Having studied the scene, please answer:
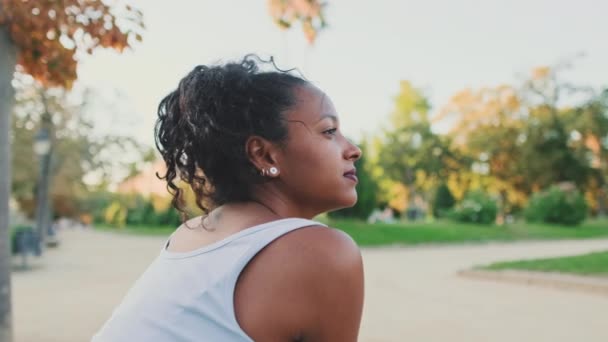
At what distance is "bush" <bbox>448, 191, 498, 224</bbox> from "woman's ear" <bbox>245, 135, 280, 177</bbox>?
1054 inches

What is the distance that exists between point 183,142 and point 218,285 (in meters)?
0.45

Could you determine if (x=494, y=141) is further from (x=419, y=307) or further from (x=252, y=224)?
(x=252, y=224)

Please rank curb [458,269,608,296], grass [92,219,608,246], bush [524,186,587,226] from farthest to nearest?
bush [524,186,587,226] < grass [92,219,608,246] < curb [458,269,608,296]

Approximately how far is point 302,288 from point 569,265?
1037cm

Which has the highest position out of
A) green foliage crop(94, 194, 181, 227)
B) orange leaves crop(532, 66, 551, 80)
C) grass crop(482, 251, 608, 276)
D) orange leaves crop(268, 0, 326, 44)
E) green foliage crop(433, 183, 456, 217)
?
orange leaves crop(532, 66, 551, 80)

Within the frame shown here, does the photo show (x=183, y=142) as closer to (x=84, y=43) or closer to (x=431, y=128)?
(x=84, y=43)

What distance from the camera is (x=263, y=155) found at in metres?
1.28

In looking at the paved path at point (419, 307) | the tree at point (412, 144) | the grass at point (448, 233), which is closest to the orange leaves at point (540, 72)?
the tree at point (412, 144)

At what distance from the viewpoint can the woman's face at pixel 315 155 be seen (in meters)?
1.27

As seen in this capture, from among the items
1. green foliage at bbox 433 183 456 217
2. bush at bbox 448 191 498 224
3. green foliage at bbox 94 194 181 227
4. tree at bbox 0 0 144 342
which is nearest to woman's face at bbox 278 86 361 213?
tree at bbox 0 0 144 342

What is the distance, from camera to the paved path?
5.77 meters

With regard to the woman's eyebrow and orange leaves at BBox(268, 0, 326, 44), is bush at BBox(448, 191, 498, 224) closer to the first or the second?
orange leaves at BBox(268, 0, 326, 44)

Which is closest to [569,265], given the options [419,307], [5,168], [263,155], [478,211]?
[419,307]

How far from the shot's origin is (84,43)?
13.5 feet
